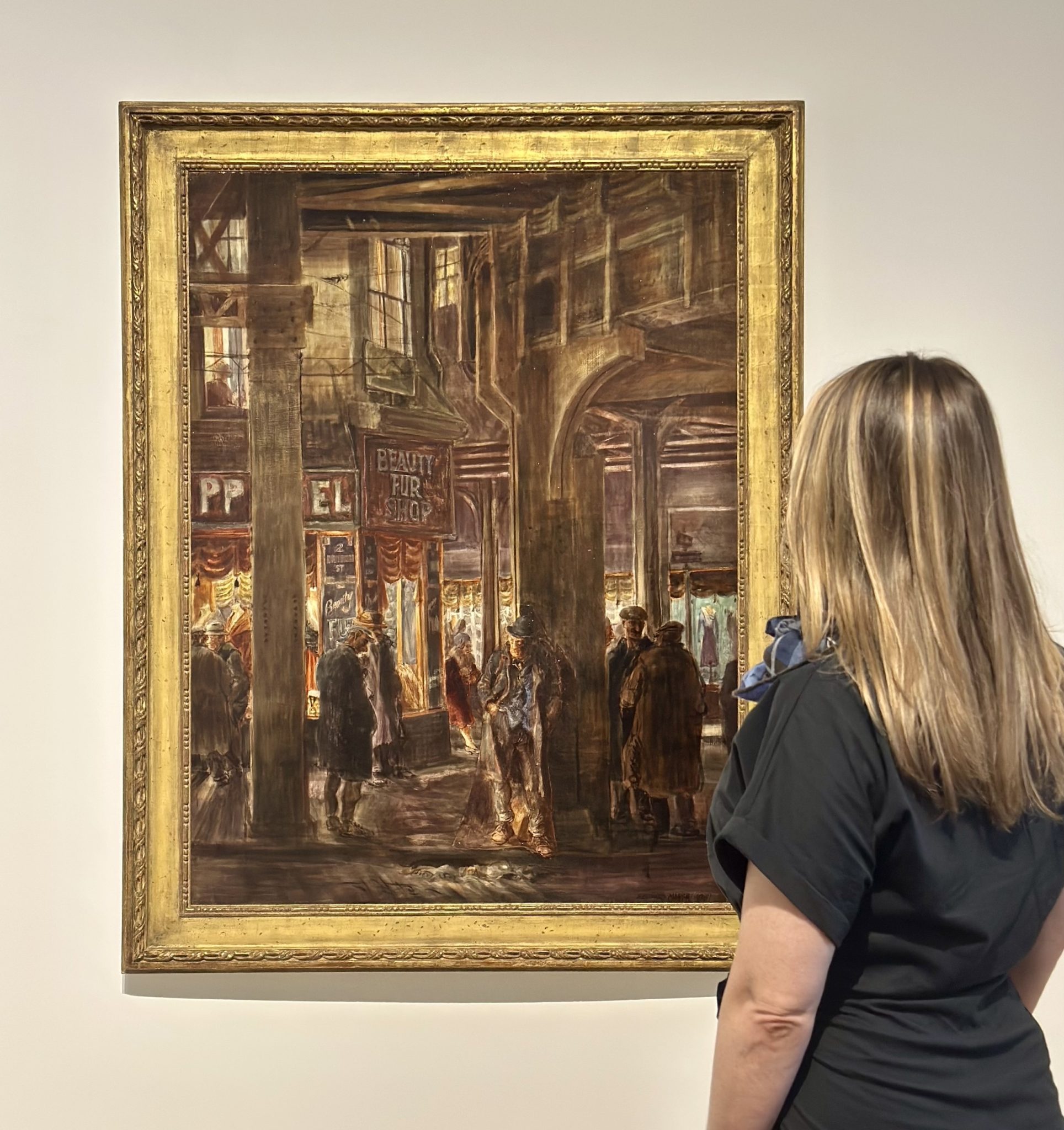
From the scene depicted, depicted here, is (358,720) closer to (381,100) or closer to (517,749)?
(517,749)

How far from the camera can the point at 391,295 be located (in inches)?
92.7

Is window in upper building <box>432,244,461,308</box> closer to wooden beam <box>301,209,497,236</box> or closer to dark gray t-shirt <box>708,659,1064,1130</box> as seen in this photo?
wooden beam <box>301,209,497,236</box>

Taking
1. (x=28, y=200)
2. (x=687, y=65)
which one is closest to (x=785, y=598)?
(x=687, y=65)

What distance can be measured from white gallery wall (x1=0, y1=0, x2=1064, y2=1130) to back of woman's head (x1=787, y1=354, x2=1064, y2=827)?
3.80 ft

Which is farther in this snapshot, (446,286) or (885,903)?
(446,286)

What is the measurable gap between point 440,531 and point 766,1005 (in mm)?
1429

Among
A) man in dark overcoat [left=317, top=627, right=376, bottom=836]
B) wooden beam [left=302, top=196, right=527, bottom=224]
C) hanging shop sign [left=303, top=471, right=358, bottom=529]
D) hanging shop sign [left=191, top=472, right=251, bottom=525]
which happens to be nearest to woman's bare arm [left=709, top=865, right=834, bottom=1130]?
man in dark overcoat [left=317, top=627, right=376, bottom=836]

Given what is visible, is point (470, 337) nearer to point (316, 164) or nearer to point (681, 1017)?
point (316, 164)

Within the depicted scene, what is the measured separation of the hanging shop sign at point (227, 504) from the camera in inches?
92.9

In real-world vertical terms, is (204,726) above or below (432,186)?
below

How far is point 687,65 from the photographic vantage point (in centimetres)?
237

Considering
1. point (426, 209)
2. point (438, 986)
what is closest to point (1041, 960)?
point (438, 986)

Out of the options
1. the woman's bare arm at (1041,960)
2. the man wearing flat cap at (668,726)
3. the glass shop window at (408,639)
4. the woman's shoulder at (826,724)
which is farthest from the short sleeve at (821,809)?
the glass shop window at (408,639)

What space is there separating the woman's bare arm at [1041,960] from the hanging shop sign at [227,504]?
191 centimetres
